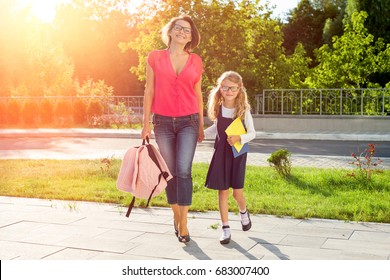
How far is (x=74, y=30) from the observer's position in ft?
204

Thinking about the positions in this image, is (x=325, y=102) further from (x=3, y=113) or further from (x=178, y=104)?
(x=178, y=104)

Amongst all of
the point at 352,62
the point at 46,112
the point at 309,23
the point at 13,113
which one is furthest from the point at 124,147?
the point at 309,23

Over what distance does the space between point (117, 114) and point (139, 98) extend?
2176 mm

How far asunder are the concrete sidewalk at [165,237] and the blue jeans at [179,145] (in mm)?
496

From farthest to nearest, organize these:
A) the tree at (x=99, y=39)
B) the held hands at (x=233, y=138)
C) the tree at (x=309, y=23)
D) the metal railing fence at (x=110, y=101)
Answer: the tree at (x=99, y=39) → the tree at (x=309, y=23) → the metal railing fence at (x=110, y=101) → the held hands at (x=233, y=138)

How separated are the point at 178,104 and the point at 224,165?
2.45 ft

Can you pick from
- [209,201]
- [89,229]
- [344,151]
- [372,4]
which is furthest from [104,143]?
[372,4]

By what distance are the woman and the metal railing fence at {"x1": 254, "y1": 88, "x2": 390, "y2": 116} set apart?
60.8 feet

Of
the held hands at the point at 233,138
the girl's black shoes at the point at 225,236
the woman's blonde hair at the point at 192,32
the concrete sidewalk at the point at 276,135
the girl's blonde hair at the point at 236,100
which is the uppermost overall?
the woman's blonde hair at the point at 192,32

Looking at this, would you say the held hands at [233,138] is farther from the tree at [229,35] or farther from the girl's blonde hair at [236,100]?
the tree at [229,35]

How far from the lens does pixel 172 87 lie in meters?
5.72

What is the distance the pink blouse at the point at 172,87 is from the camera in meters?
5.70

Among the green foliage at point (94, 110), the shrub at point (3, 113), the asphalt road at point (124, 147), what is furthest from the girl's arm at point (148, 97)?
the shrub at point (3, 113)

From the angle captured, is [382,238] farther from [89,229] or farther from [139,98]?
[139,98]
